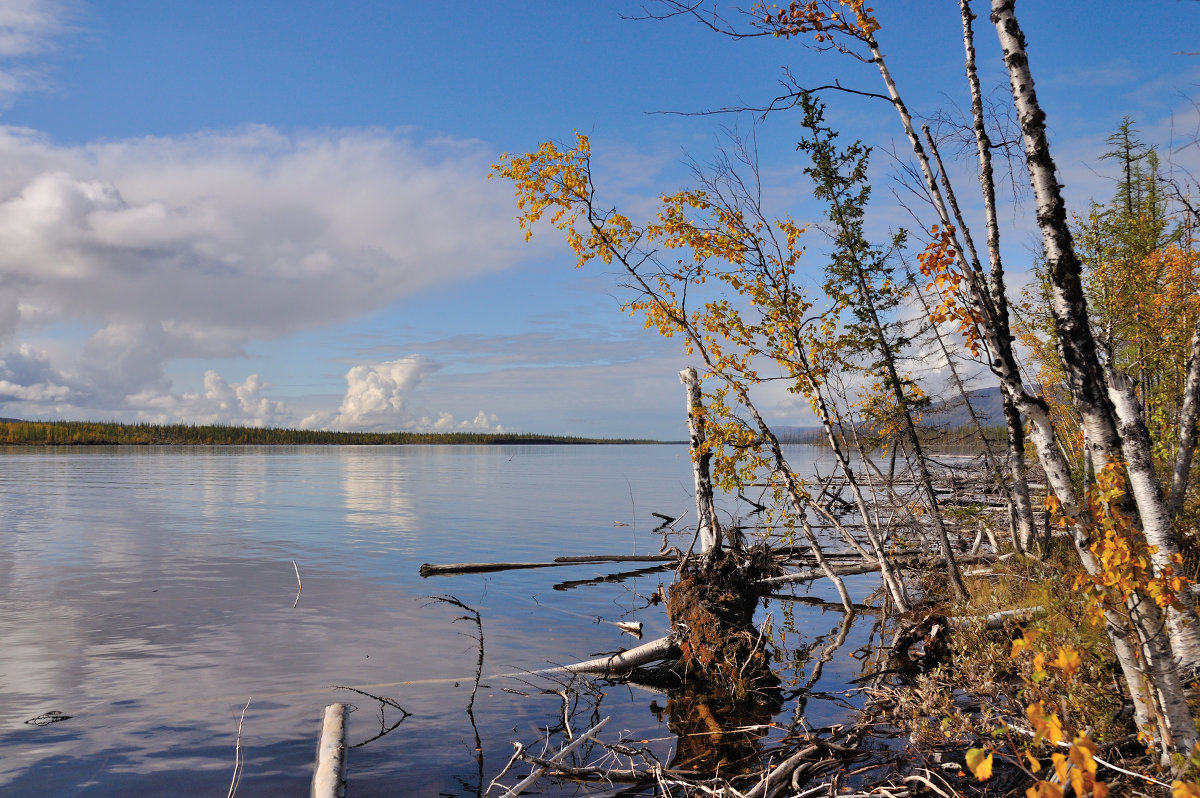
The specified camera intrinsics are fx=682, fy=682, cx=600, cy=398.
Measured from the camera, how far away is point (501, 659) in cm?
1260

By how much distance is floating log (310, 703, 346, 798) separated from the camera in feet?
23.1

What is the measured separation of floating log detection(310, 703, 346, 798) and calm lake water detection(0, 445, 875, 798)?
64 cm

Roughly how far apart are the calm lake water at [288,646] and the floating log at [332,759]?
64cm

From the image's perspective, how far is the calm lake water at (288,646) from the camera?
8625 mm

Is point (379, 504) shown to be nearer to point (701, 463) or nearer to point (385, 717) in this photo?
point (385, 717)

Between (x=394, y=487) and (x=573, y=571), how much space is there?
35609 millimetres

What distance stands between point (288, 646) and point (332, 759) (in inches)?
275

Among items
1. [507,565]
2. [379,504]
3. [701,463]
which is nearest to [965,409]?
[701,463]

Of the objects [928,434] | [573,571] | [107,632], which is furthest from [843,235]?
[107,632]

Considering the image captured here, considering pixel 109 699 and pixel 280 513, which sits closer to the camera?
pixel 109 699

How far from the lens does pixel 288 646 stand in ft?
44.3

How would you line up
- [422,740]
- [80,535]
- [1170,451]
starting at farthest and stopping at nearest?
[80,535], [1170,451], [422,740]

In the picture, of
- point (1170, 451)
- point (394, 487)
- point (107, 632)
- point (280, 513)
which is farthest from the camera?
point (394, 487)

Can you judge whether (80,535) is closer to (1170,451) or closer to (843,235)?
(843,235)
